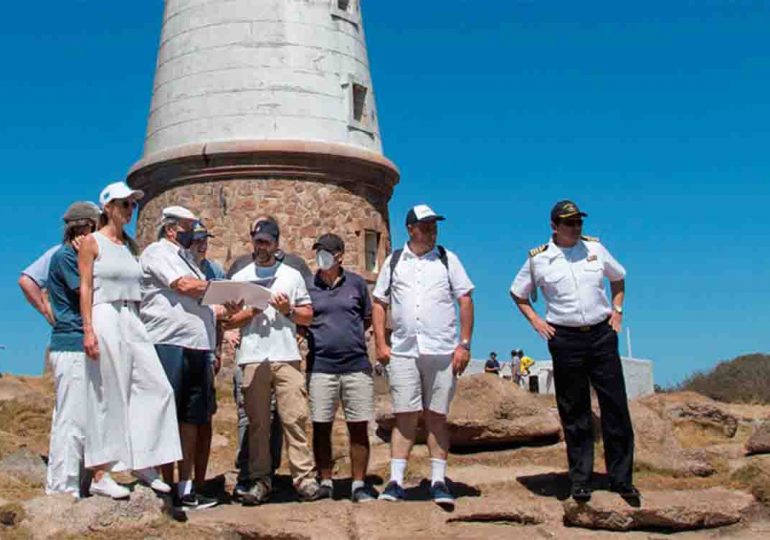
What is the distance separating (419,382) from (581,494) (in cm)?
130

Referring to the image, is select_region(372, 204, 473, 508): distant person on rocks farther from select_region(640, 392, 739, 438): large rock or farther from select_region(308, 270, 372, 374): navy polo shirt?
select_region(640, 392, 739, 438): large rock

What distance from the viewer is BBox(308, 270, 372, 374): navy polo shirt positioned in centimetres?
659

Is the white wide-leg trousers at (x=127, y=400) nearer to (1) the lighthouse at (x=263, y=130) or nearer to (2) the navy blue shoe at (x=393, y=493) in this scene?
(2) the navy blue shoe at (x=393, y=493)

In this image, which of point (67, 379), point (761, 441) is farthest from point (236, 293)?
point (761, 441)

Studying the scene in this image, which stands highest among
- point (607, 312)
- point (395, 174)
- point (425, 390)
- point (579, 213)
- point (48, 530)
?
point (395, 174)

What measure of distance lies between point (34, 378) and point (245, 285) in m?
12.3

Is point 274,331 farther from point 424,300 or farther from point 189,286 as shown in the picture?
point 424,300

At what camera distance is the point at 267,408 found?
21.9ft

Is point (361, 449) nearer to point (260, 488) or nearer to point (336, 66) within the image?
point (260, 488)

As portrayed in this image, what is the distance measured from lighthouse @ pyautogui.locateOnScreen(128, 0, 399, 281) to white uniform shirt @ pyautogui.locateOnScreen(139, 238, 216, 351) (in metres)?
7.00

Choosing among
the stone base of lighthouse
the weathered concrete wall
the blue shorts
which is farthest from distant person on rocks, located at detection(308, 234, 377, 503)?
the weathered concrete wall

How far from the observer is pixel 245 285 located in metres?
6.25

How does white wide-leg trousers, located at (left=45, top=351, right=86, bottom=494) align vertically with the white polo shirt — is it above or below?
below

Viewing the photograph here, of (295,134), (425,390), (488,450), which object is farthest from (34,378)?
(425,390)
